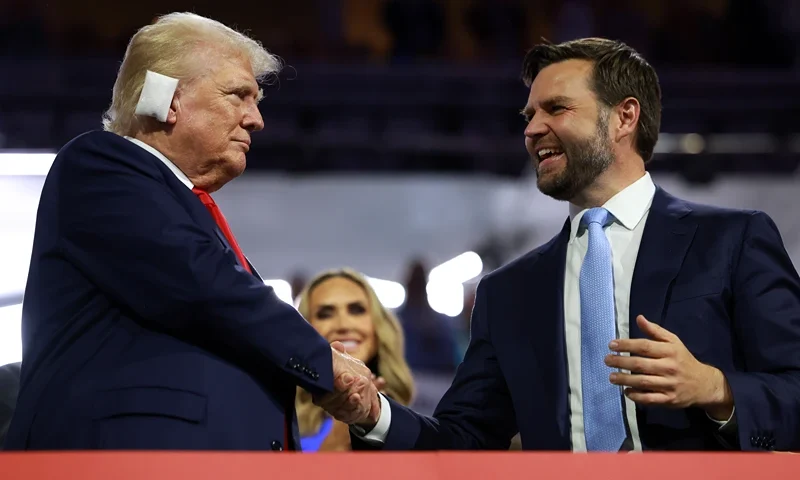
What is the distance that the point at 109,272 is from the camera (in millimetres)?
1639

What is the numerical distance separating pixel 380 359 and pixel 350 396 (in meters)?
1.66

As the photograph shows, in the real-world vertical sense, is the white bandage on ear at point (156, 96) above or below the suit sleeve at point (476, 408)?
above

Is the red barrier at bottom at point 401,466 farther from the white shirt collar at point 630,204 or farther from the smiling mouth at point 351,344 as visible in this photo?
the smiling mouth at point 351,344

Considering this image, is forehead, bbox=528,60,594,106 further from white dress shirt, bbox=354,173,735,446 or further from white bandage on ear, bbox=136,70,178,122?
white bandage on ear, bbox=136,70,178,122

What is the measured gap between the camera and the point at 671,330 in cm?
189

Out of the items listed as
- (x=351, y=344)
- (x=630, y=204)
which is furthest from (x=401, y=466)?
(x=351, y=344)

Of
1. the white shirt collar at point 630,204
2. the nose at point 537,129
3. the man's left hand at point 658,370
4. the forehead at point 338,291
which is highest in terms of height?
the nose at point 537,129

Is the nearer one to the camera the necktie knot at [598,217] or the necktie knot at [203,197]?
the necktie knot at [203,197]

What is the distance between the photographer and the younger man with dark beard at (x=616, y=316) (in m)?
1.76

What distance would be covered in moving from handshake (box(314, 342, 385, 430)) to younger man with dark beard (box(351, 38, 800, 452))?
1.5 inches

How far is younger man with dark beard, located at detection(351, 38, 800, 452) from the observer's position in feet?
5.76

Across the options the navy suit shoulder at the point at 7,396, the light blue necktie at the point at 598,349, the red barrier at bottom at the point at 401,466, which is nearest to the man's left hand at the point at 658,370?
the light blue necktie at the point at 598,349

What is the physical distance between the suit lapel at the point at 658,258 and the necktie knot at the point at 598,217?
9 centimetres

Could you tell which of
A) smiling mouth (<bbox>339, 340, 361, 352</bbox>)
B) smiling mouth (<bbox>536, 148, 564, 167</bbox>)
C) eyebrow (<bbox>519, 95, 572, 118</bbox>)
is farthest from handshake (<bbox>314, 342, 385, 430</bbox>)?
smiling mouth (<bbox>339, 340, 361, 352</bbox>)
